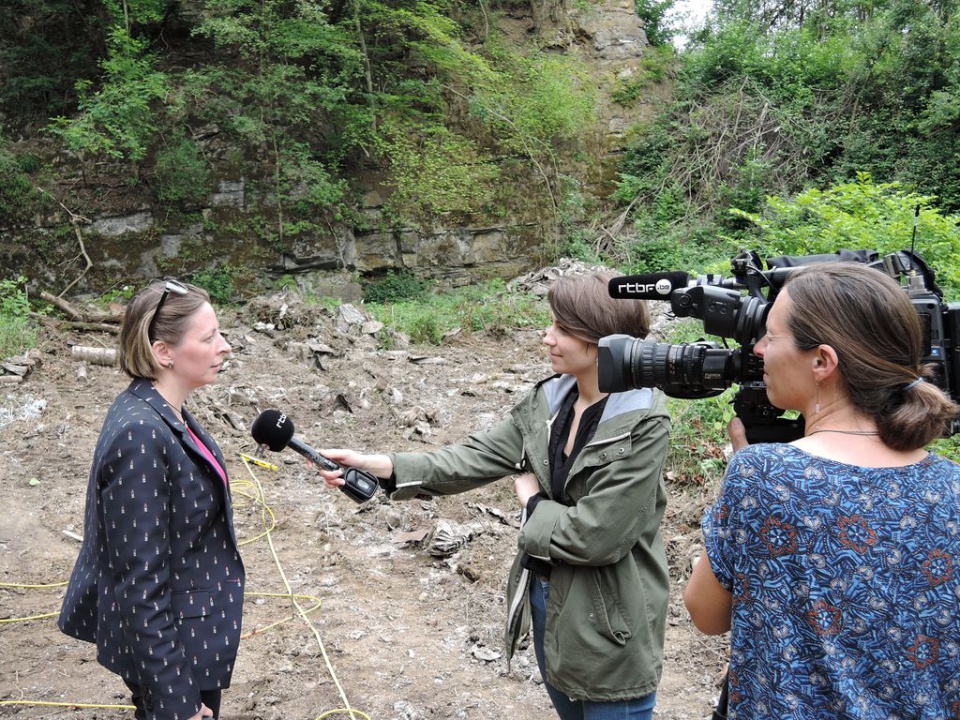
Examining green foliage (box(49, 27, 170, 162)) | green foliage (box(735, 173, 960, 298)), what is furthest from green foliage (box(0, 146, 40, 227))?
green foliage (box(735, 173, 960, 298))

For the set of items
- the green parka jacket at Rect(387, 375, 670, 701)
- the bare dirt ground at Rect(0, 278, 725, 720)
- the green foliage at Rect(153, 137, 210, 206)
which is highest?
the green foliage at Rect(153, 137, 210, 206)

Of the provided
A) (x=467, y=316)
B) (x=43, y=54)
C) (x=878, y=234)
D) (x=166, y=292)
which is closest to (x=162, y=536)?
(x=166, y=292)

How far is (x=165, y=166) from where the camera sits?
13.9m

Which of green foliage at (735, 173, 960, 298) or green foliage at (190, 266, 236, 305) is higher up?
green foliage at (735, 173, 960, 298)

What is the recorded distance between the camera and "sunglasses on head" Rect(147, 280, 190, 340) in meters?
2.11

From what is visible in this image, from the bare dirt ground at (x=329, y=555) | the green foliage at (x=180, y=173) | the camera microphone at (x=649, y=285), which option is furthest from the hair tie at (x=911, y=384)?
the green foliage at (x=180, y=173)

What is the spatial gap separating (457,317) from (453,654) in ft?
27.6

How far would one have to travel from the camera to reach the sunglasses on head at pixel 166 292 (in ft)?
6.93

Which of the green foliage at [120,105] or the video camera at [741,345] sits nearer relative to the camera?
the video camera at [741,345]

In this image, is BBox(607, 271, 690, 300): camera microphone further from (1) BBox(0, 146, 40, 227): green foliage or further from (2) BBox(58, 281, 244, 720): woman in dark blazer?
(1) BBox(0, 146, 40, 227): green foliage

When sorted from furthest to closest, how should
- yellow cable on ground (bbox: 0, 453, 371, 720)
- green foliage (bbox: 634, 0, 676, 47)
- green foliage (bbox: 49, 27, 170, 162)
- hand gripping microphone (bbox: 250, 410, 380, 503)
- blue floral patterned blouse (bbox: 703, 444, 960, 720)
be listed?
green foliage (bbox: 634, 0, 676, 47), green foliage (bbox: 49, 27, 170, 162), yellow cable on ground (bbox: 0, 453, 371, 720), hand gripping microphone (bbox: 250, 410, 380, 503), blue floral patterned blouse (bbox: 703, 444, 960, 720)

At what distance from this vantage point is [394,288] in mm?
15672

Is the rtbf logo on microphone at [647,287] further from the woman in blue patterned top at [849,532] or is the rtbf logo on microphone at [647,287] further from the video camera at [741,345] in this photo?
the woman in blue patterned top at [849,532]

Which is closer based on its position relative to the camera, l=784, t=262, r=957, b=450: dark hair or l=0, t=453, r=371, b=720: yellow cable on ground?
l=784, t=262, r=957, b=450: dark hair
